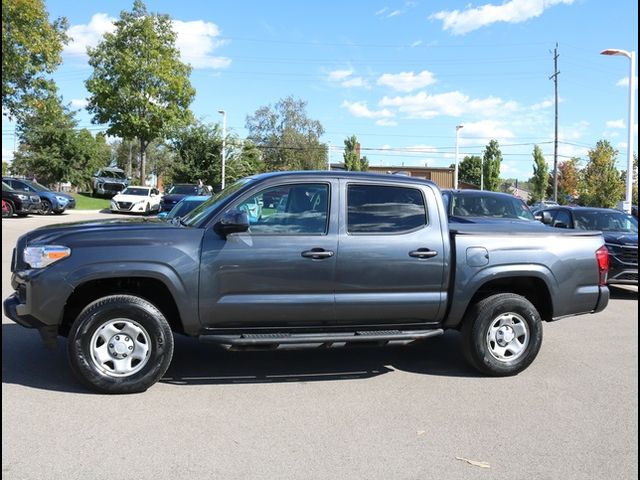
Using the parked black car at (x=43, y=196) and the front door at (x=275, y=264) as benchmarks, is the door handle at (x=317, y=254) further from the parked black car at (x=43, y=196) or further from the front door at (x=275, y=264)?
the parked black car at (x=43, y=196)

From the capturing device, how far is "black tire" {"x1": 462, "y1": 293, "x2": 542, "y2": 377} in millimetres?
5496

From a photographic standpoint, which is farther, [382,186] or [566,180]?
[566,180]

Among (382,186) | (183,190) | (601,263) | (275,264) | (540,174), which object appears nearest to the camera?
(275,264)

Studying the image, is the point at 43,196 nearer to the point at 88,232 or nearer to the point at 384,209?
the point at 88,232

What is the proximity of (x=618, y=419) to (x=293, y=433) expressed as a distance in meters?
2.53

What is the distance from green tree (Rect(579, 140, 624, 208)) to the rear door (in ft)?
108

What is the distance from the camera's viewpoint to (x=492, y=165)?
65875mm

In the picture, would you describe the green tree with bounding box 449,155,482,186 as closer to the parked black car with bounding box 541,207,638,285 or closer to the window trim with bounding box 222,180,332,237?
the parked black car with bounding box 541,207,638,285

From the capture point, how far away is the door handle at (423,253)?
5.24 m

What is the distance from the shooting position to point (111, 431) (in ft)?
13.4

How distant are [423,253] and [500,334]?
1149 millimetres

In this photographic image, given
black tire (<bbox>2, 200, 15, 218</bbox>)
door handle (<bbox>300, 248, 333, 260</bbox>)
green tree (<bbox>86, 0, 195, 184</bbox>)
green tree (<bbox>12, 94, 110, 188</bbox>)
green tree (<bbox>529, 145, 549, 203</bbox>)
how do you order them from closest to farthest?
1. door handle (<bbox>300, 248, 333, 260</bbox>)
2. black tire (<bbox>2, 200, 15, 218</bbox>)
3. green tree (<bbox>86, 0, 195, 184</bbox>)
4. green tree (<bbox>12, 94, 110, 188</bbox>)
5. green tree (<bbox>529, 145, 549, 203</bbox>)

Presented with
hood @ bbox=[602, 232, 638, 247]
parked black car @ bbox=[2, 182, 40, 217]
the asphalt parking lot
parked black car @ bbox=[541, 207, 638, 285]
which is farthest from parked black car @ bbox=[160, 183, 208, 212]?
the asphalt parking lot

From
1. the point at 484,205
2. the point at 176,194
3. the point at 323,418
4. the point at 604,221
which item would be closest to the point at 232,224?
the point at 323,418
